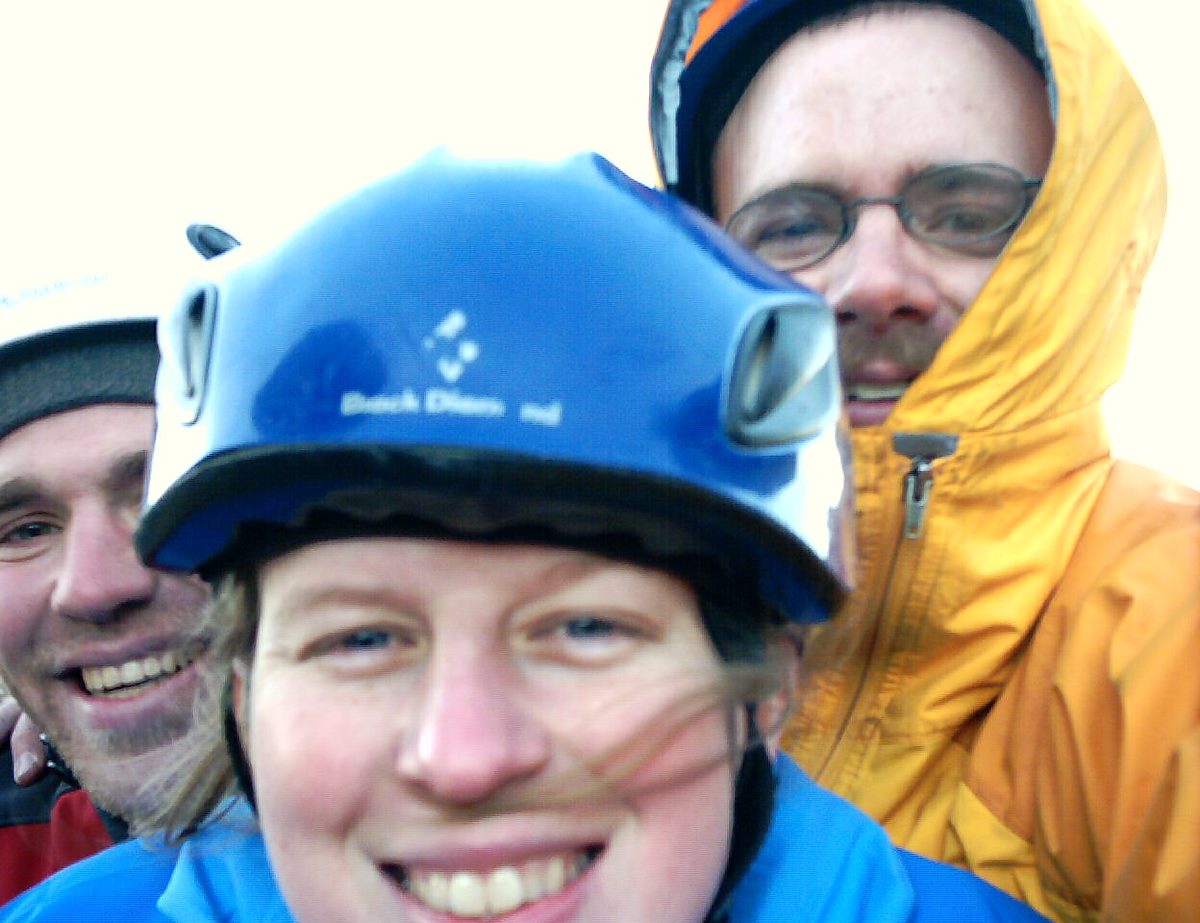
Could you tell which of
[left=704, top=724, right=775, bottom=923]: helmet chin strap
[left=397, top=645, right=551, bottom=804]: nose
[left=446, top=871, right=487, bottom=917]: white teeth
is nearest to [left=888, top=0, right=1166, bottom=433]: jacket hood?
[left=704, top=724, right=775, bottom=923]: helmet chin strap

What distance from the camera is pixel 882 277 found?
2.03m

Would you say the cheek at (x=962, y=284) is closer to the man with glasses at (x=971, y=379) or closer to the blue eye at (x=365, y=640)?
the man with glasses at (x=971, y=379)

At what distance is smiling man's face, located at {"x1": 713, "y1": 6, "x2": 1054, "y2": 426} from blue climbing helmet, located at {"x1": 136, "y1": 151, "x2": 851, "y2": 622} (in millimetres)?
560

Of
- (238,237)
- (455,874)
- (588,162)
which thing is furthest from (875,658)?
(238,237)

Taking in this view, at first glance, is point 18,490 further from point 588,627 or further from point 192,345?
point 588,627

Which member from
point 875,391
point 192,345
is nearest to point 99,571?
point 192,345

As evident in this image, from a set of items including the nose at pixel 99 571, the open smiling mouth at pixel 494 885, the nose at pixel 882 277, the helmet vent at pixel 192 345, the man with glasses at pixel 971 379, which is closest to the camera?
the open smiling mouth at pixel 494 885

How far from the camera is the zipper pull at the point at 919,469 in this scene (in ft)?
6.42

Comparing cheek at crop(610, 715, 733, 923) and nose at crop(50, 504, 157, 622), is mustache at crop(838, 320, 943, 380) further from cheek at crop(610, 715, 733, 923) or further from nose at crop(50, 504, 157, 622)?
nose at crop(50, 504, 157, 622)

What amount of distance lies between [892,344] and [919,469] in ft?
0.97

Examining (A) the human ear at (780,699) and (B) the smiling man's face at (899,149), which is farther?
(B) the smiling man's face at (899,149)

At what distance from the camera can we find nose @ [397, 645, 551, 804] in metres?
1.26

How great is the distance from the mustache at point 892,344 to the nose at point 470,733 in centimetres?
114

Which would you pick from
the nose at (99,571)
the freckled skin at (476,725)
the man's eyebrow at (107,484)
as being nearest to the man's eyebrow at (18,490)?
the man's eyebrow at (107,484)
